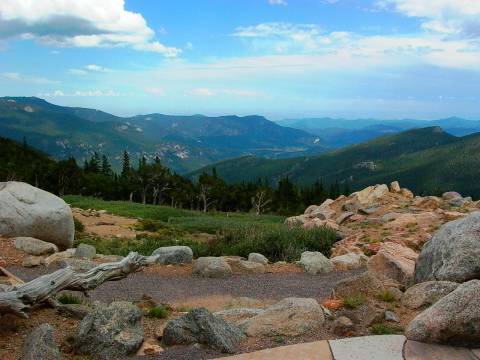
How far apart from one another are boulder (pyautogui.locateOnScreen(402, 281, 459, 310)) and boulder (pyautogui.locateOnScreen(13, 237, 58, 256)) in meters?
15.1

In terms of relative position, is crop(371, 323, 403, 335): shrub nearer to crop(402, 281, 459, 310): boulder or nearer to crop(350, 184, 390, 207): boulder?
crop(402, 281, 459, 310): boulder

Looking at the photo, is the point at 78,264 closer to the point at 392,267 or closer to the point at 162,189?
the point at 392,267

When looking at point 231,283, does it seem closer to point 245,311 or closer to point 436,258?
point 245,311

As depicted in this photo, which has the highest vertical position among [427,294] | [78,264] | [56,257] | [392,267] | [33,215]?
[427,294]

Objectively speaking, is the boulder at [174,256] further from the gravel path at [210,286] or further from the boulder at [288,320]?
the boulder at [288,320]

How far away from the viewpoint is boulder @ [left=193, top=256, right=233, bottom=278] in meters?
18.6

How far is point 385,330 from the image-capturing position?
9.17 meters

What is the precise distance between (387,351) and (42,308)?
6.88 m

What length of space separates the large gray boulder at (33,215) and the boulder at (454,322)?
17786mm

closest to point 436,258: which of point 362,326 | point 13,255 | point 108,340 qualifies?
point 362,326

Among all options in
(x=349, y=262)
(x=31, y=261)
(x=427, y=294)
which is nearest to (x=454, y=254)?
(x=427, y=294)

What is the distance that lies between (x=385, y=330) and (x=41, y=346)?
6.18 metres

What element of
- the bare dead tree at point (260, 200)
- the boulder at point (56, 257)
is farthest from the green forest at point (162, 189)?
the boulder at point (56, 257)

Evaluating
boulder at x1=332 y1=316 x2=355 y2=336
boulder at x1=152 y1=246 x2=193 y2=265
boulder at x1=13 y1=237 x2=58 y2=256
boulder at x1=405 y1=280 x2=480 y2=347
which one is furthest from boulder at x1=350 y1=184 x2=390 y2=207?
boulder at x1=405 y1=280 x2=480 y2=347
